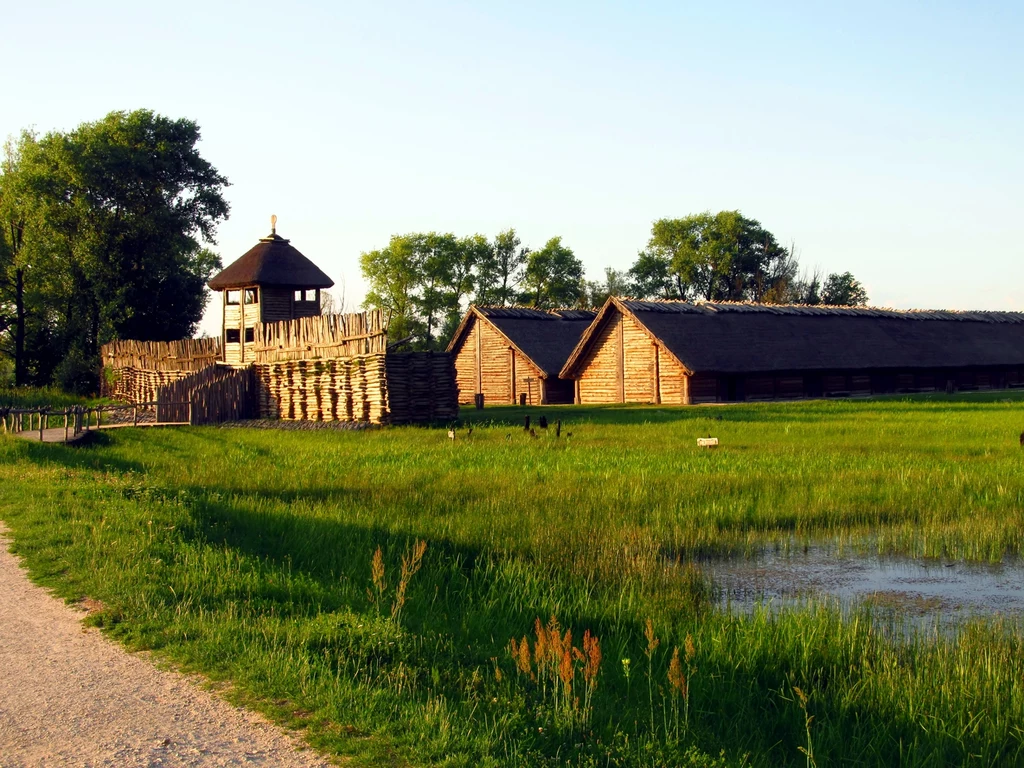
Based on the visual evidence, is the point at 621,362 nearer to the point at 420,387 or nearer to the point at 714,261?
the point at 420,387

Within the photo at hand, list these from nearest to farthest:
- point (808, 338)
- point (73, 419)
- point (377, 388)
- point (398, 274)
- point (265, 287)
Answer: point (73, 419)
point (377, 388)
point (265, 287)
point (808, 338)
point (398, 274)

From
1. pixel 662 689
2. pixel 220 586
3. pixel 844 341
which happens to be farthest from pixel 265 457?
pixel 844 341

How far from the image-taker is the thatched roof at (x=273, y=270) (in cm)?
4194

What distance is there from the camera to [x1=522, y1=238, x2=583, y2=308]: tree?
290ft

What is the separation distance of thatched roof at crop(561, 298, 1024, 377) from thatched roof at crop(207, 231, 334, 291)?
1235 cm

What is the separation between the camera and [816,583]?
35.1ft

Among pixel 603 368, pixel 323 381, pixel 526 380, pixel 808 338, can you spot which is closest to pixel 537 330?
pixel 526 380

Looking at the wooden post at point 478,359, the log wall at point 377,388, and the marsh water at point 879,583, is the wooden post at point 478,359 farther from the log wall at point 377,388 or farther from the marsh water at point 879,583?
the marsh water at point 879,583

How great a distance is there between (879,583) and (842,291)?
91.1m

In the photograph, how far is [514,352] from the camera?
51562 mm

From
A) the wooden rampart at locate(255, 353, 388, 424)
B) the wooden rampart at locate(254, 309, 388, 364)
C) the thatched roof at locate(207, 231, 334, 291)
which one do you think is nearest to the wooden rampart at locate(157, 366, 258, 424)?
the wooden rampart at locate(255, 353, 388, 424)

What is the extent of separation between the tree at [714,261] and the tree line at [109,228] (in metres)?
A: 47.7

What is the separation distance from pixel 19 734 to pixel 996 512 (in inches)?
485

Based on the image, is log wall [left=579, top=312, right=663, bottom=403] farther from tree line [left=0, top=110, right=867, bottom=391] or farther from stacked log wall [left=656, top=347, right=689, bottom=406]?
tree line [left=0, top=110, right=867, bottom=391]
